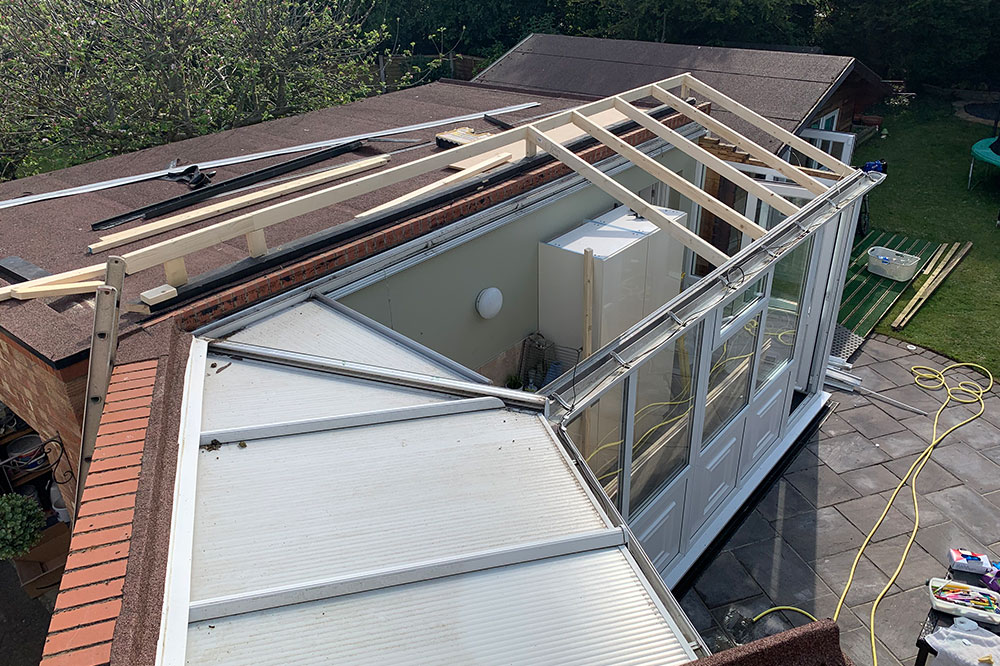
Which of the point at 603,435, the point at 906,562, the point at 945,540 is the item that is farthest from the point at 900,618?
the point at 603,435

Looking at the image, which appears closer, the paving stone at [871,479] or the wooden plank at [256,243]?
the wooden plank at [256,243]

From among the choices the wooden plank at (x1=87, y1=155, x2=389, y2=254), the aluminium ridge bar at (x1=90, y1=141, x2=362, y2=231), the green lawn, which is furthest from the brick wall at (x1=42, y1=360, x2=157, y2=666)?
the green lawn

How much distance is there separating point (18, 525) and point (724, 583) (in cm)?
633

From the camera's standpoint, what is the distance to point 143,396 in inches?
159

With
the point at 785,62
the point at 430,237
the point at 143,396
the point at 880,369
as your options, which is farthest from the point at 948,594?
the point at 785,62

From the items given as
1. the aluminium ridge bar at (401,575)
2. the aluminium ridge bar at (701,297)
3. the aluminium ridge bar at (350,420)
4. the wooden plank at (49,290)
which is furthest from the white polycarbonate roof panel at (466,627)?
the wooden plank at (49,290)

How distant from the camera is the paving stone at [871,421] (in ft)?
28.5

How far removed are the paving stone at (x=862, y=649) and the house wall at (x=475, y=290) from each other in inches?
165

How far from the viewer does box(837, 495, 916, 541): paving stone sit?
7184 mm

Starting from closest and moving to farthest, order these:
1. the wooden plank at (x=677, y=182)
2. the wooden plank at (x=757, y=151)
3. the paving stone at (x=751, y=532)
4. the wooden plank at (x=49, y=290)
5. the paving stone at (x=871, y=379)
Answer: the wooden plank at (x=49, y=290)
the wooden plank at (x=677, y=182)
the paving stone at (x=751, y=532)
the wooden plank at (x=757, y=151)
the paving stone at (x=871, y=379)

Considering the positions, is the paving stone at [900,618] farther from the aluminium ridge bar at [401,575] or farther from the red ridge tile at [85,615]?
the red ridge tile at [85,615]

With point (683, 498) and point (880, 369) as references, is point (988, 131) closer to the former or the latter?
point (880, 369)

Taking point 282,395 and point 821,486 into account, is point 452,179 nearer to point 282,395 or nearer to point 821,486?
point 282,395

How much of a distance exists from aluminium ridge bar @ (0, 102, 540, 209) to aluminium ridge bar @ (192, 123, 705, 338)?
2.47m
